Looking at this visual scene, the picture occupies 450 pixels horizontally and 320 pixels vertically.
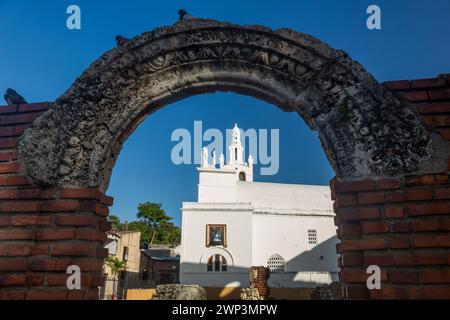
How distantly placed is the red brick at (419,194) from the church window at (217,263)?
19352 mm

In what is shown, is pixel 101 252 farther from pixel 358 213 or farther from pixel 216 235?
pixel 216 235

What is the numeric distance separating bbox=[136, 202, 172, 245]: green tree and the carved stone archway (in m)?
44.4

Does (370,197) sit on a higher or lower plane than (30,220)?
higher

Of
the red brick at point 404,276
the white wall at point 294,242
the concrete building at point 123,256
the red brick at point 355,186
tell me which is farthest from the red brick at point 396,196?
the concrete building at point 123,256

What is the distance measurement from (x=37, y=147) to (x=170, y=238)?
4723 centimetres

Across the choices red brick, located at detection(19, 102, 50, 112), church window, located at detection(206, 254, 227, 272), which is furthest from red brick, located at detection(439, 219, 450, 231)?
church window, located at detection(206, 254, 227, 272)

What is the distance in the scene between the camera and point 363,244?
2561mm

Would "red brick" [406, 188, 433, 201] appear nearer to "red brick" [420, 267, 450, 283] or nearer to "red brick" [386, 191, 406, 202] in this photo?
"red brick" [386, 191, 406, 202]

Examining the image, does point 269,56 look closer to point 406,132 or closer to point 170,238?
point 406,132

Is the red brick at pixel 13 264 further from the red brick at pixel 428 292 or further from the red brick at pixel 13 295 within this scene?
the red brick at pixel 428 292

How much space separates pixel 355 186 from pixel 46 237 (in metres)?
2.52

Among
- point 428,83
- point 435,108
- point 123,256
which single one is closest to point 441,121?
point 435,108

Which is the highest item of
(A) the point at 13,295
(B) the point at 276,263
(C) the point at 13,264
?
(C) the point at 13,264

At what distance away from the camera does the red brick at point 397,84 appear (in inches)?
115
